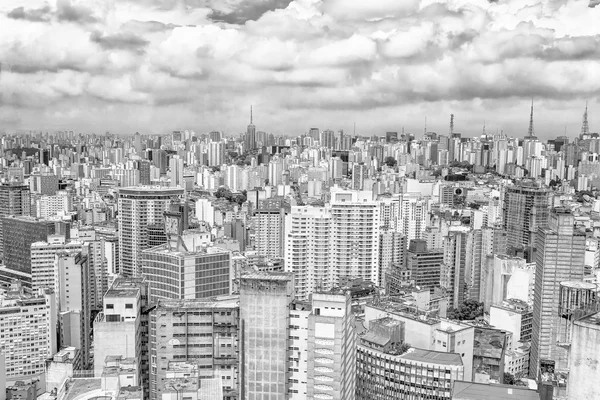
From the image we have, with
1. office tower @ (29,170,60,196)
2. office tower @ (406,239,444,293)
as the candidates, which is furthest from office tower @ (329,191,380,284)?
office tower @ (29,170,60,196)

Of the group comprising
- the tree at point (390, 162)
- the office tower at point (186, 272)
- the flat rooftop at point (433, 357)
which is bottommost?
the flat rooftop at point (433, 357)

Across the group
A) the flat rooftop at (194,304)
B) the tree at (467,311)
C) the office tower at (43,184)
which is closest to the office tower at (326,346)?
the flat rooftop at (194,304)

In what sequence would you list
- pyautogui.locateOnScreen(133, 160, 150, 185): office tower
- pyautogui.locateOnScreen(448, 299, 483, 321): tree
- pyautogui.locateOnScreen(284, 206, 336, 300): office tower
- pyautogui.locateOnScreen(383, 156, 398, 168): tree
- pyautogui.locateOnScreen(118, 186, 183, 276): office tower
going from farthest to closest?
pyautogui.locateOnScreen(383, 156, 398, 168): tree, pyautogui.locateOnScreen(133, 160, 150, 185): office tower, pyautogui.locateOnScreen(118, 186, 183, 276): office tower, pyautogui.locateOnScreen(448, 299, 483, 321): tree, pyautogui.locateOnScreen(284, 206, 336, 300): office tower

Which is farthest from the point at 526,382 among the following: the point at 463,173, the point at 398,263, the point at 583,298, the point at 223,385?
the point at 463,173

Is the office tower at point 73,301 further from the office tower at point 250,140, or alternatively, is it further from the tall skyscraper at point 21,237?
the office tower at point 250,140

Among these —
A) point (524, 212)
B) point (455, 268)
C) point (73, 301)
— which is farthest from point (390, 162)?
point (73, 301)

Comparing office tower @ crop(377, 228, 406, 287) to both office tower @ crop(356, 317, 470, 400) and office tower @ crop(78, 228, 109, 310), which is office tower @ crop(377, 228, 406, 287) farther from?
office tower @ crop(356, 317, 470, 400)

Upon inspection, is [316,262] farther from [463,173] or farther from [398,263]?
[463,173]
